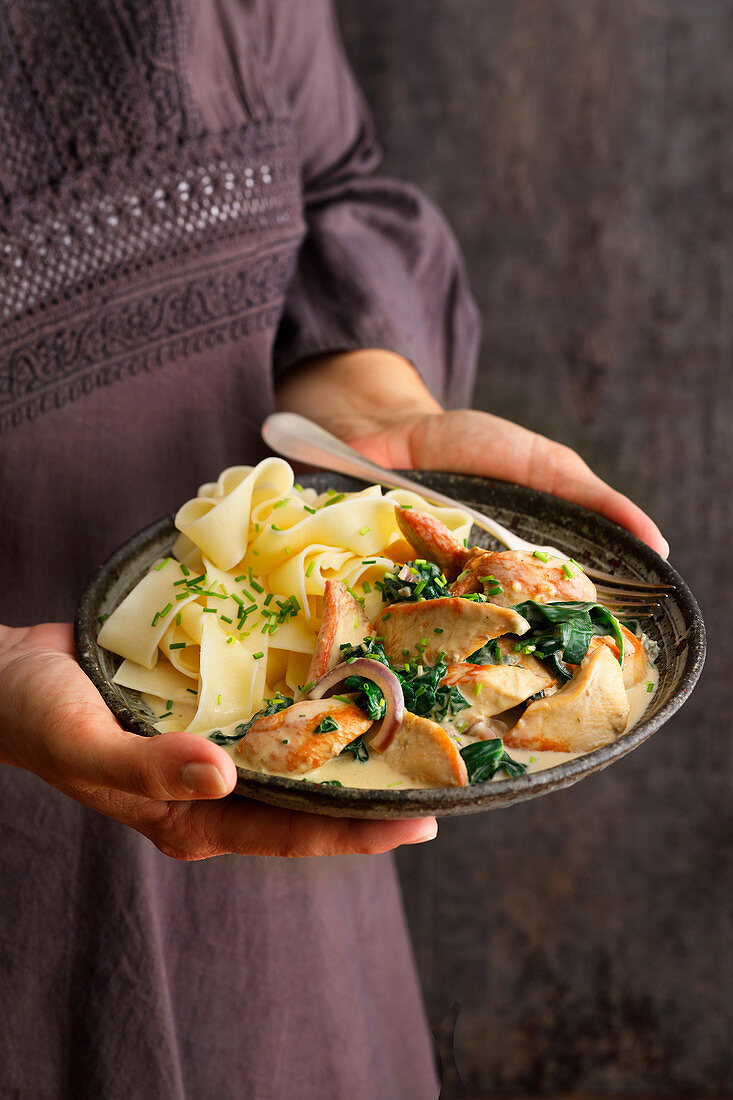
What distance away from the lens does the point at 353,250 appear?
236cm

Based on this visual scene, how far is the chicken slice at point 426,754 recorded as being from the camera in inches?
48.3

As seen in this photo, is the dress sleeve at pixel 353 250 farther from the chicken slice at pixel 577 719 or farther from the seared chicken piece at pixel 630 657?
the chicken slice at pixel 577 719

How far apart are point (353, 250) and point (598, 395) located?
1261mm

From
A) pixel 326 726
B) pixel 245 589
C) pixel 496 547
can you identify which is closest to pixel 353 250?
pixel 496 547

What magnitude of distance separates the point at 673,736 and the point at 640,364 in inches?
55.4

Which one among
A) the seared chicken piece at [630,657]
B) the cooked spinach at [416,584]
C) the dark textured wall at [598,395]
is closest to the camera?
the seared chicken piece at [630,657]

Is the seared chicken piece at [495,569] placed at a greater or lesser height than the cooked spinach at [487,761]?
greater

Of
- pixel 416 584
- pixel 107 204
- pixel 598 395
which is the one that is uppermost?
pixel 107 204

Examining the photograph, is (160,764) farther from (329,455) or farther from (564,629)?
(329,455)

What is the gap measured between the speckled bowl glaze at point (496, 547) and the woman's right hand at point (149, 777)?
64 millimetres

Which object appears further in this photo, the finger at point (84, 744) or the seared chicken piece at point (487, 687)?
the seared chicken piece at point (487, 687)

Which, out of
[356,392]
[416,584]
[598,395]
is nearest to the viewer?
[416,584]

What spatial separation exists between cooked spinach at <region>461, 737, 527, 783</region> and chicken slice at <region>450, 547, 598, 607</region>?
0.29 metres

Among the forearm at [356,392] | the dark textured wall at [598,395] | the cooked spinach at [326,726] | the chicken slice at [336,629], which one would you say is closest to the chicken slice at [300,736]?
the cooked spinach at [326,726]
